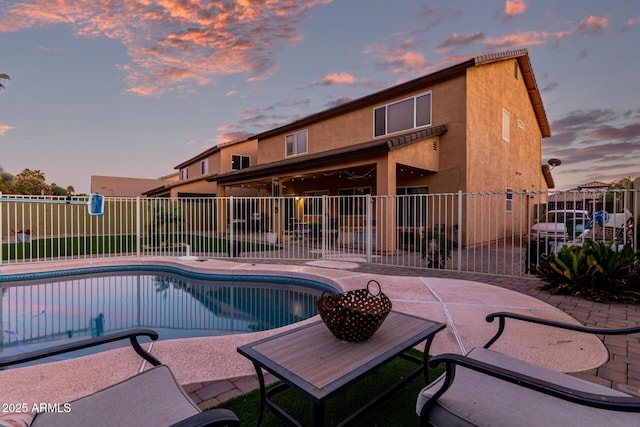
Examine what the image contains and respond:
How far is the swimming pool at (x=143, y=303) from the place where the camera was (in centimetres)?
466

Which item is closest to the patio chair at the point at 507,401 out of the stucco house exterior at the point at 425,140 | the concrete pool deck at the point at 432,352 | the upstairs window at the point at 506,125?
the concrete pool deck at the point at 432,352

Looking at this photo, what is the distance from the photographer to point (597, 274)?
478 cm

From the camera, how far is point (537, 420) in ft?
4.53

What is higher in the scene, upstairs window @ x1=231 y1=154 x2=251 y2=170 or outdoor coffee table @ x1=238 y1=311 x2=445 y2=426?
upstairs window @ x1=231 y1=154 x2=251 y2=170

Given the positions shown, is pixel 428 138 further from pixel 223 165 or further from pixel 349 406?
pixel 223 165

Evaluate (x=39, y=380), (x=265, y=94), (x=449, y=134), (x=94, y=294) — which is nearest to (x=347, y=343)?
(x=39, y=380)

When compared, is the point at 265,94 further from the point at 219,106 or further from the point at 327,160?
the point at 327,160

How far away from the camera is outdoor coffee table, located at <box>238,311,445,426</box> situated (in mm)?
1549

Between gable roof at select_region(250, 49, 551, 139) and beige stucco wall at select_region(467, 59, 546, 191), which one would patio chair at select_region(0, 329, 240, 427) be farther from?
gable roof at select_region(250, 49, 551, 139)

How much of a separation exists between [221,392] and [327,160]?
9351 millimetres

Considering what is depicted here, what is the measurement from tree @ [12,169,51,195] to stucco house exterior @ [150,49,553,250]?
23737mm

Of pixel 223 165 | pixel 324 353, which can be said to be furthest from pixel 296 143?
pixel 324 353

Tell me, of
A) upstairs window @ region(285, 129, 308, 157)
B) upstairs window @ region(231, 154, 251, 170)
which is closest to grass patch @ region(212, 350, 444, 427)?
upstairs window @ region(285, 129, 308, 157)

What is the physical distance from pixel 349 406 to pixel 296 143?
15.1 m
